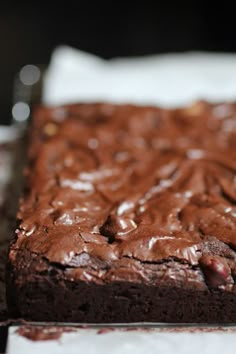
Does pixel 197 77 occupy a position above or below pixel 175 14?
below

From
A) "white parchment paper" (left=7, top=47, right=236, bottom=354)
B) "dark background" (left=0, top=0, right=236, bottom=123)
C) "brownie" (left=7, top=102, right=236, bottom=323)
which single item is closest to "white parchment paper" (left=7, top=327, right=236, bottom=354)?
"brownie" (left=7, top=102, right=236, bottom=323)

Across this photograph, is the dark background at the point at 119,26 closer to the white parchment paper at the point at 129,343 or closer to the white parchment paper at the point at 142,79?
the white parchment paper at the point at 142,79

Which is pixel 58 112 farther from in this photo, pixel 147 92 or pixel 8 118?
pixel 8 118

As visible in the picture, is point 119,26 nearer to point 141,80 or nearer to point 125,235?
point 141,80

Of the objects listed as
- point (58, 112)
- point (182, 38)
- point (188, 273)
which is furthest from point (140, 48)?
point (188, 273)

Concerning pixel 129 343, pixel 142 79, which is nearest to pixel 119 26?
pixel 142 79

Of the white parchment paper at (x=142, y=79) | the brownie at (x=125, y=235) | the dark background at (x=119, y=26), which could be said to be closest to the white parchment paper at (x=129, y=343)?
the brownie at (x=125, y=235)
